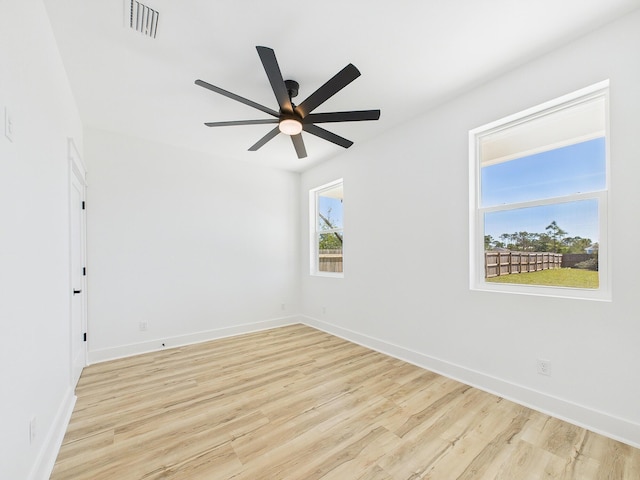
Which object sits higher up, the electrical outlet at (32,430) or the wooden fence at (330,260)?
the wooden fence at (330,260)

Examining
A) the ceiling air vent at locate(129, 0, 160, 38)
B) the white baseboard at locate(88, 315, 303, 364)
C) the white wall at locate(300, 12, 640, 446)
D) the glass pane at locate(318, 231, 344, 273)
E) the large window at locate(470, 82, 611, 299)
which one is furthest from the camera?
the glass pane at locate(318, 231, 344, 273)

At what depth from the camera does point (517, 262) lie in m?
2.46

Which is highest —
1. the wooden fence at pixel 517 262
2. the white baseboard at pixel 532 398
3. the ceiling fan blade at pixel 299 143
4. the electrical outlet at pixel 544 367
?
the ceiling fan blade at pixel 299 143

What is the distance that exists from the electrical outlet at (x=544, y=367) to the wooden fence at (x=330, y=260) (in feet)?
8.89

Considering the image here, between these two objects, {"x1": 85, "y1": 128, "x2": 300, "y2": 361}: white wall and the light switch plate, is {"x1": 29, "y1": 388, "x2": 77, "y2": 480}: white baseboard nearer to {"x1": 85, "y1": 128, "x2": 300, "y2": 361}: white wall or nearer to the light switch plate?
{"x1": 85, "y1": 128, "x2": 300, "y2": 361}: white wall

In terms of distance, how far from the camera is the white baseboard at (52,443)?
4.86 feet

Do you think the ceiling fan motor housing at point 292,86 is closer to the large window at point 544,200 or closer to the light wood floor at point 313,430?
the large window at point 544,200

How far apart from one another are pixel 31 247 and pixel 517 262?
11.3 feet

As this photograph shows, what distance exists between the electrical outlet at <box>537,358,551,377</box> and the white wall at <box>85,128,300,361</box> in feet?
11.6

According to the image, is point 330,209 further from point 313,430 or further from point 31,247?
point 31,247

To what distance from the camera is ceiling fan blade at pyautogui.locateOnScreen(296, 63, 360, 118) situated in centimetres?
174

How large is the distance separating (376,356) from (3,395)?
10.0 ft

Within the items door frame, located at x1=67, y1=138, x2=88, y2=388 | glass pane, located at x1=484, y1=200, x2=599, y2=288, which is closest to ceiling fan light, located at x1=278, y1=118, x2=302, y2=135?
door frame, located at x1=67, y1=138, x2=88, y2=388

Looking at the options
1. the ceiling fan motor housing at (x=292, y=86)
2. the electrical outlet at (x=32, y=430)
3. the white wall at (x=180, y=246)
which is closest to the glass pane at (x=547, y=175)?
the ceiling fan motor housing at (x=292, y=86)
